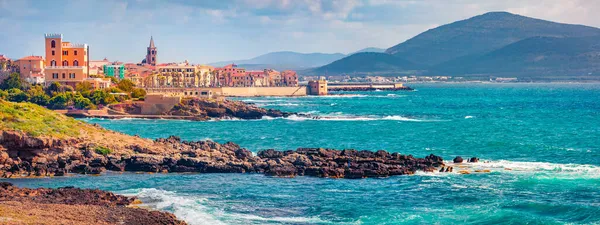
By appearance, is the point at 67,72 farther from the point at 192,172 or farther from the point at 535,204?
the point at 535,204

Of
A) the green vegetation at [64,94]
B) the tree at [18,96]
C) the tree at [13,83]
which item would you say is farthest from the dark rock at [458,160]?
the tree at [13,83]

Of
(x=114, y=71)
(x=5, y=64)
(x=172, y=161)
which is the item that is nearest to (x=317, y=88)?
(x=114, y=71)

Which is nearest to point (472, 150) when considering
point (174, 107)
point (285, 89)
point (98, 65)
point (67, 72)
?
point (174, 107)

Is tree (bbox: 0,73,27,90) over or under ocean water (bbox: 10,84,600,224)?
over

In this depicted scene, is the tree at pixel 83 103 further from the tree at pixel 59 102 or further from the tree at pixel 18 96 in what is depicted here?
the tree at pixel 18 96

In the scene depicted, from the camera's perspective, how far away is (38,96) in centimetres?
9712

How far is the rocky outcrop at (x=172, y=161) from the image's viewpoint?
1757 inches

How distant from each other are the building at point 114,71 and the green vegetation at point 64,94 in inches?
1602

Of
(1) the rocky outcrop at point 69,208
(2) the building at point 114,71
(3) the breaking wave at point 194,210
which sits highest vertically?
(2) the building at point 114,71

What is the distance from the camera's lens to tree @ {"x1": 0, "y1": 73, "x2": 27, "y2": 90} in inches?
4092

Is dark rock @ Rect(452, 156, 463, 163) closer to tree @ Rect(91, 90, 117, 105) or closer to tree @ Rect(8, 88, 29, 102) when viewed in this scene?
tree @ Rect(91, 90, 117, 105)

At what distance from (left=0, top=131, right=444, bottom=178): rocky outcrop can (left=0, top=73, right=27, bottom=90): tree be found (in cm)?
5968

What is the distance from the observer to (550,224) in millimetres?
32812

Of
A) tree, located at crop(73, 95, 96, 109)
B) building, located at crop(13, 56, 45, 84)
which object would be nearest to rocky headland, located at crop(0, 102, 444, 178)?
tree, located at crop(73, 95, 96, 109)
